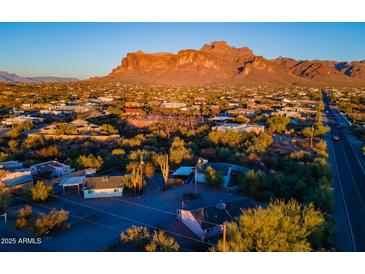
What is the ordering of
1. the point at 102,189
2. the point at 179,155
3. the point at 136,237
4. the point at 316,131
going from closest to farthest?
the point at 136,237
the point at 102,189
the point at 179,155
the point at 316,131

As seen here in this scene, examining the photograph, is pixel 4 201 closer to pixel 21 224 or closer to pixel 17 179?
pixel 21 224

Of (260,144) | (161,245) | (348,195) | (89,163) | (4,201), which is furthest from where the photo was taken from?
(260,144)

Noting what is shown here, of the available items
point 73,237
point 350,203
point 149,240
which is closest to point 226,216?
point 149,240

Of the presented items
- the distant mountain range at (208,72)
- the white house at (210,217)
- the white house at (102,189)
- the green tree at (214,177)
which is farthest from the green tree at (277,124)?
the distant mountain range at (208,72)

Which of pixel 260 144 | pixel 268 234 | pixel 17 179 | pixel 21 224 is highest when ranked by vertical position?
pixel 268 234

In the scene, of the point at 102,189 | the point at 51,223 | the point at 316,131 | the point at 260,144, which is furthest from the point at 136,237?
the point at 316,131

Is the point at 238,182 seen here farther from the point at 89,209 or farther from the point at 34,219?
the point at 34,219

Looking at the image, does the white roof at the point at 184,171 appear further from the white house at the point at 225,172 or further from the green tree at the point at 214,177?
the green tree at the point at 214,177

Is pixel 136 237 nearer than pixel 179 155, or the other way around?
pixel 136 237
